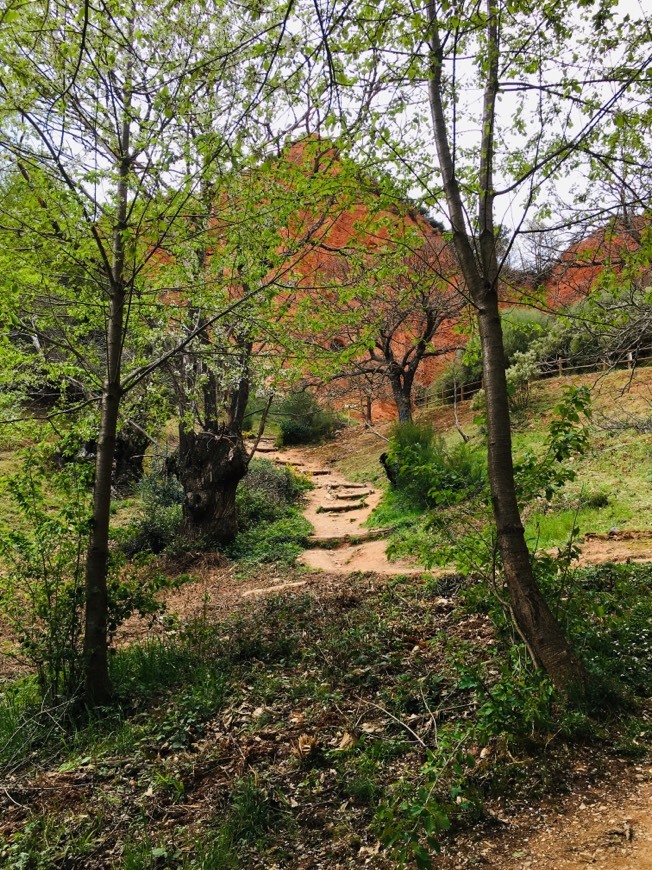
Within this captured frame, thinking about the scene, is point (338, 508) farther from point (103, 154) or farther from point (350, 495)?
point (103, 154)

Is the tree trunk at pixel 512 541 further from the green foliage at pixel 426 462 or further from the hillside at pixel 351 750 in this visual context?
the green foliage at pixel 426 462

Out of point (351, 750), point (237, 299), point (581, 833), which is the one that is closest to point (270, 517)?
point (237, 299)

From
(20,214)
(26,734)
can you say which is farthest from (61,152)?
(26,734)

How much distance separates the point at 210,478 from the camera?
33.0ft

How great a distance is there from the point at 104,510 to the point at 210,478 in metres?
5.98

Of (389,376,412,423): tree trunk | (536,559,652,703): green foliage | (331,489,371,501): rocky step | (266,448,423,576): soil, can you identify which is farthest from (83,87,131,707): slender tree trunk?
(389,376,412,423): tree trunk

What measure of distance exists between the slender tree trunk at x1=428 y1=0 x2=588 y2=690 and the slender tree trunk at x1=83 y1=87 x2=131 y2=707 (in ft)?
7.28

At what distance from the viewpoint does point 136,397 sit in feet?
28.3

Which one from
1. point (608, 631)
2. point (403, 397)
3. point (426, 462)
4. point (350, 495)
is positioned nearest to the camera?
point (608, 631)

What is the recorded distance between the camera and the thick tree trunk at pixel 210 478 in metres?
10.0

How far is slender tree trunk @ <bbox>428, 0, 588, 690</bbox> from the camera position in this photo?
299cm

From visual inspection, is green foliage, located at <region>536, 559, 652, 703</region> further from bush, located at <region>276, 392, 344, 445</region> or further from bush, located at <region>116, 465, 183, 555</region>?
bush, located at <region>276, 392, 344, 445</region>

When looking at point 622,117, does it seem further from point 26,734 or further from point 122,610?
point 26,734

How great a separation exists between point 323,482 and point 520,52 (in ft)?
44.7
